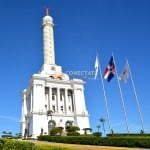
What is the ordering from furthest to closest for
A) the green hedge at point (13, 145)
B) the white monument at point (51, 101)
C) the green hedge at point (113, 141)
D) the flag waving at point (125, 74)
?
the white monument at point (51, 101)
the flag waving at point (125, 74)
the green hedge at point (113, 141)
the green hedge at point (13, 145)

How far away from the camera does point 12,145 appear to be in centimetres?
1995

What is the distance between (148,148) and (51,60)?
220ft

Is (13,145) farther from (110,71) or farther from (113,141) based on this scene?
(110,71)

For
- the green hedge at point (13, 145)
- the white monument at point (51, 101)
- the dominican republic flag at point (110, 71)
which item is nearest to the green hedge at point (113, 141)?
the dominican republic flag at point (110, 71)

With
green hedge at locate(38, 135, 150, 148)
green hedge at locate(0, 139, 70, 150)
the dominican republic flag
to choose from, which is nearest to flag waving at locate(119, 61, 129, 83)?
the dominican republic flag

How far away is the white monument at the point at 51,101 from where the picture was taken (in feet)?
269

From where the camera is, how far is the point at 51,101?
89250mm

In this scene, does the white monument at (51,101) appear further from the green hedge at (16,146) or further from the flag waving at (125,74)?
the green hedge at (16,146)

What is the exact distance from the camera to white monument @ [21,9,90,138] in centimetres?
8206

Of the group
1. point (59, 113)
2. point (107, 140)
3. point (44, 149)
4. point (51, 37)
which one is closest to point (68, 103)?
point (59, 113)

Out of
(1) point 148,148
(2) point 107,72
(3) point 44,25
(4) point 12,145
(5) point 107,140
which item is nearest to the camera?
(4) point 12,145

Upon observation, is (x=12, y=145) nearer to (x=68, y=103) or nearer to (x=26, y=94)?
(x=68, y=103)

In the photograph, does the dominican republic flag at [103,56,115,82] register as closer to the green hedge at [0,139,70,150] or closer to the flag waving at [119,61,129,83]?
the flag waving at [119,61,129,83]

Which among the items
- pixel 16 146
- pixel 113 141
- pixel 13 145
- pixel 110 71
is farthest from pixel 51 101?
pixel 13 145
